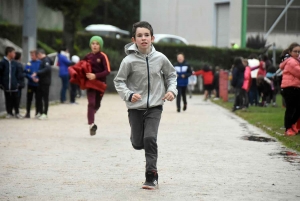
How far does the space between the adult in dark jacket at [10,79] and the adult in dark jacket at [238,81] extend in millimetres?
6771

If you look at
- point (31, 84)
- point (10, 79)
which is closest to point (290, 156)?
point (10, 79)

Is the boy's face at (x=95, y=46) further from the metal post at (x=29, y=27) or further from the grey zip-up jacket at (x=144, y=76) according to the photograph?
the metal post at (x=29, y=27)

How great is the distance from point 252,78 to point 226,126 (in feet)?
27.2

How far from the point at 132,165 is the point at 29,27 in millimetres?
16068

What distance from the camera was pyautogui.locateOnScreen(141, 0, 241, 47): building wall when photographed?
42.7m

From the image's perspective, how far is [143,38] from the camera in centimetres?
826

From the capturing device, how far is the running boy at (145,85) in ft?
27.1

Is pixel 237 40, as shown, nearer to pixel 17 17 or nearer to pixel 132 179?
pixel 17 17

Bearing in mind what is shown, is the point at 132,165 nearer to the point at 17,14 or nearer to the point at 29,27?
the point at 29,27

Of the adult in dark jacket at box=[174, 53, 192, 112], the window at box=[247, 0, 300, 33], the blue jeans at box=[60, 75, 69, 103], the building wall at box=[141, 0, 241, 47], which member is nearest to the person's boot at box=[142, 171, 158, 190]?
the adult in dark jacket at box=[174, 53, 192, 112]

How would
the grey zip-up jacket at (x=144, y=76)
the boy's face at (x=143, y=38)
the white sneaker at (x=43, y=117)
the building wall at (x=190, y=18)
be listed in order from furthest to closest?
the building wall at (x=190, y=18) → the white sneaker at (x=43, y=117) → the grey zip-up jacket at (x=144, y=76) → the boy's face at (x=143, y=38)

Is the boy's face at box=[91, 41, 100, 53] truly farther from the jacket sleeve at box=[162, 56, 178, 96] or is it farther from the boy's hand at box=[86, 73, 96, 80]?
the jacket sleeve at box=[162, 56, 178, 96]

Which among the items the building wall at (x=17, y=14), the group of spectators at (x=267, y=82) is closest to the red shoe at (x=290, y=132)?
the group of spectators at (x=267, y=82)

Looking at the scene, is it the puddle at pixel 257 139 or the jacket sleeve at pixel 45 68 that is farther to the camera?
the jacket sleeve at pixel 45 68
